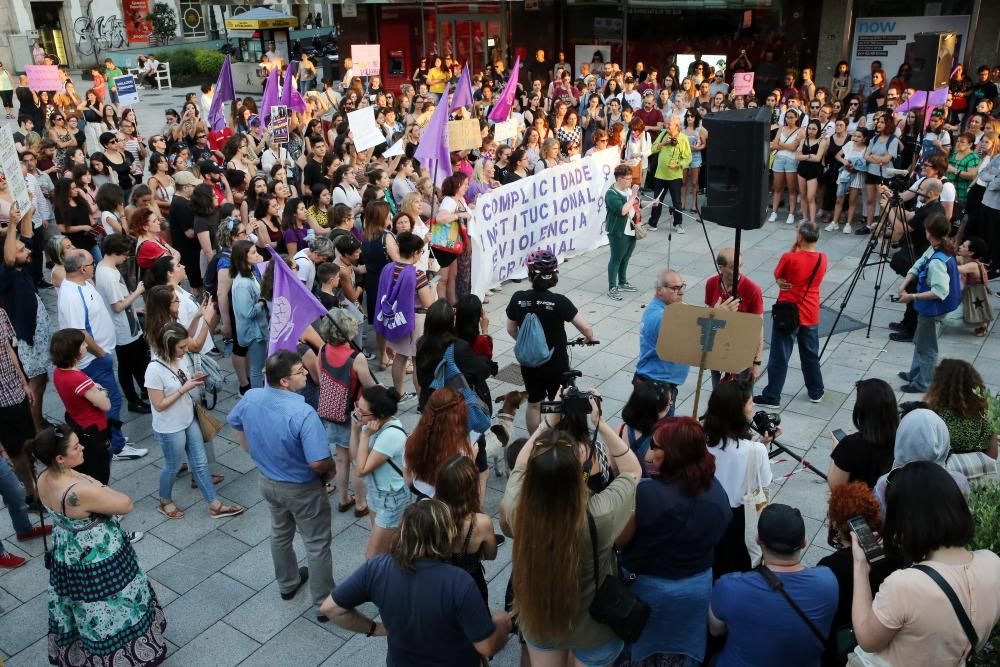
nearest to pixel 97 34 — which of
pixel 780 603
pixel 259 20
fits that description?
pixel 259 20

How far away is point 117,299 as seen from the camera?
723 cm

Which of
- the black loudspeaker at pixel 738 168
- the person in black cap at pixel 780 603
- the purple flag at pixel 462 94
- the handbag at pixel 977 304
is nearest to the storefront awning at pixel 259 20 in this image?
the purple flag at pixel 462 94

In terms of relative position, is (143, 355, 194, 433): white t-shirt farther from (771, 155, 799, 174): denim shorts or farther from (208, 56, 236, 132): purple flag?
(771, 155, 799, 174): denim shorts

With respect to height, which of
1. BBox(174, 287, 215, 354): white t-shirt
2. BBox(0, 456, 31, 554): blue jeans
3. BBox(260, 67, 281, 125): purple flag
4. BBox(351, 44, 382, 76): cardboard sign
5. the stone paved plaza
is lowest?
the stone paved plaza

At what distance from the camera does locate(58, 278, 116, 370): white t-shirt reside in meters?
6.66

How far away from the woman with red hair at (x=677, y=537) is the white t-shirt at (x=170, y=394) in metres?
3.67

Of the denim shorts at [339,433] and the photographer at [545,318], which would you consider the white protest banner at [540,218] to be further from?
the denim shorts at [339,433]

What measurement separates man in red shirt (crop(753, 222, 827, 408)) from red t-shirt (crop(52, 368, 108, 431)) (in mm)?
5534

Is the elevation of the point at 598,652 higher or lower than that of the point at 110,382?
higher

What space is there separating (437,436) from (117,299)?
13.7ft

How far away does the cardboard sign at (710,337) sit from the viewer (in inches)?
199

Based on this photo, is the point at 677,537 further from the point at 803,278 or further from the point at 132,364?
the point at 132,364

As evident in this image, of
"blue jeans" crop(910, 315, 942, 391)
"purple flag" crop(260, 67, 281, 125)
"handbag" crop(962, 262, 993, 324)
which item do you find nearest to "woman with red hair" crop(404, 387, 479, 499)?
"blue jeans" crop(910, 315, 942, 391)

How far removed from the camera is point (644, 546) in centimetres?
358
